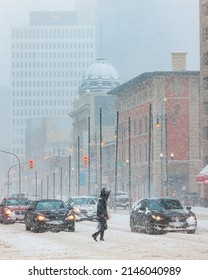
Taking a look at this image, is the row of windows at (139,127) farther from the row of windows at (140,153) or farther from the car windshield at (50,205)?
the car windshield at (50,205)

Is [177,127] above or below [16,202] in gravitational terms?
above

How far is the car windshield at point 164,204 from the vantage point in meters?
35.9

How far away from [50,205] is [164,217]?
21.0 ft

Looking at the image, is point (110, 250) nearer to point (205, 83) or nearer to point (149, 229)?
point (149, 229)

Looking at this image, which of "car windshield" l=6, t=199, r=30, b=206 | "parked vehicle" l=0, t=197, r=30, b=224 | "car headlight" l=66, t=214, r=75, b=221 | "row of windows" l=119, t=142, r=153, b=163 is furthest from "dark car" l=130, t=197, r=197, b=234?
"row of windows" l=119, t=142, r=153, b=163

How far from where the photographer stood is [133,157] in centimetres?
13112

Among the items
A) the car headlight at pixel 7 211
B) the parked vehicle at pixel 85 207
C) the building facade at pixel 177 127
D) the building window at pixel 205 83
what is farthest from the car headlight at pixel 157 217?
the building facade at pixel 177 127

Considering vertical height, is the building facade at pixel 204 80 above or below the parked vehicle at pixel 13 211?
above

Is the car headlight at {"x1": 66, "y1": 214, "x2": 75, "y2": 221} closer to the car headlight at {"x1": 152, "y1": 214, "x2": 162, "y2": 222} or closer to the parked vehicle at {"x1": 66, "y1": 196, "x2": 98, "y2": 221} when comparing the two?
the car headlight at {"x1": 152, "y1": 214, "x2": 162, "y2": 222}

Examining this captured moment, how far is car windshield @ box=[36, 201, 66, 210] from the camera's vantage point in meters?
38.6

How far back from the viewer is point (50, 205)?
3944 cm

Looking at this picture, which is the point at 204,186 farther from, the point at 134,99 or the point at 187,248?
the point at 187,248

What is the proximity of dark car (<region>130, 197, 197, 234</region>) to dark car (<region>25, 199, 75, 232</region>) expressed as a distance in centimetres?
294

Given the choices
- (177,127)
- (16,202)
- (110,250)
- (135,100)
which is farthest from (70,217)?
(135,100)
